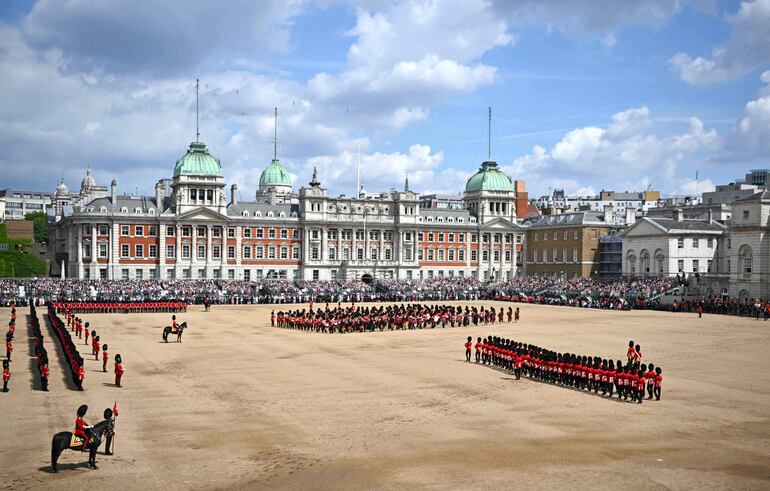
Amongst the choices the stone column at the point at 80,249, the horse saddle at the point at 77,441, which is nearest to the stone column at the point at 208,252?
the stone column at the point at 80,249

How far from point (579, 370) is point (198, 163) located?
73825 millimetres

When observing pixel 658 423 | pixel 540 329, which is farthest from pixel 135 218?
pixel 658 423

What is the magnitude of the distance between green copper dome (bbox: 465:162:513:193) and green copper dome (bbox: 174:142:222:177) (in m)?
38.8

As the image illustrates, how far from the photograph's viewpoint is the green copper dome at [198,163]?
9438cm

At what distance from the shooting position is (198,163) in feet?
312

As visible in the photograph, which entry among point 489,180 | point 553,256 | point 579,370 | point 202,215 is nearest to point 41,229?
point 202,215

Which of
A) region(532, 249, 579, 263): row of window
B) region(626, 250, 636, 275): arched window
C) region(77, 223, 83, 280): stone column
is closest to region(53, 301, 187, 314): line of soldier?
region(77, 223, 83, 280): stone column

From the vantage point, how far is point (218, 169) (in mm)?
96188

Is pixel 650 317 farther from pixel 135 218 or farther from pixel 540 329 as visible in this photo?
pixel 135 218

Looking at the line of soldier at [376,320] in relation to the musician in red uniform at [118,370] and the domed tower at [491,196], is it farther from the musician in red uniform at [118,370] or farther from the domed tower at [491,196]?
the domed tower at [491,196]

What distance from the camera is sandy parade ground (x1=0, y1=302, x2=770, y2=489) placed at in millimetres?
18078

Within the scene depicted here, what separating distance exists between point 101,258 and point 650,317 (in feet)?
204

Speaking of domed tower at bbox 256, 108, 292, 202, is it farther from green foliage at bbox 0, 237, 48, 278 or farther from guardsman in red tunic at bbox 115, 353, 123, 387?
guardsman in red tunic at bbox 115, 353, 123, 387

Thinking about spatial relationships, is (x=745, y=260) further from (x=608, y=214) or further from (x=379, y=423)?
(x=379, y=423)
